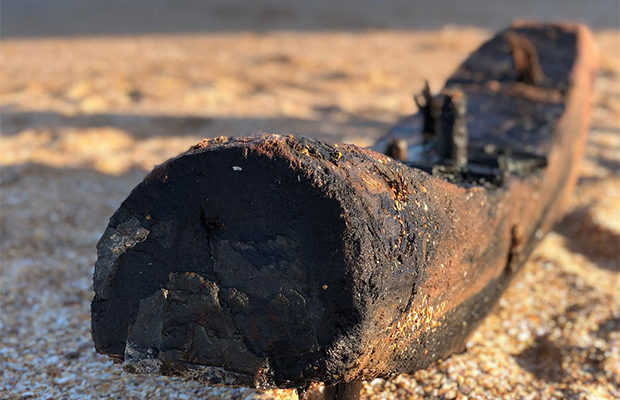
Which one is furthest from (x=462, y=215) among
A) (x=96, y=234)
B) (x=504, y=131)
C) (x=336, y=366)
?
(x=96, y=234)

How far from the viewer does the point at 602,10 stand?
10.5m

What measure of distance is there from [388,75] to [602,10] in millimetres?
5196

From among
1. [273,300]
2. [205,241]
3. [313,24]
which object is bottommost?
[273,300]

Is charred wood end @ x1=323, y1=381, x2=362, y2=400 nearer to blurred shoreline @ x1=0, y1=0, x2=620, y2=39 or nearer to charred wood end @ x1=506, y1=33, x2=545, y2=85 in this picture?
charred wood end @ x1=506, y1=33, x2=545, y2=85

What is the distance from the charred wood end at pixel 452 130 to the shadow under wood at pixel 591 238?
132 centimetres

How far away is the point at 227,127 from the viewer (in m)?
5.51

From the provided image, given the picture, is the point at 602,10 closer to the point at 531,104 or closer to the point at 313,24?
the point at 313,24

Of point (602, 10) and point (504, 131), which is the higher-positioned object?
point (602, 10)

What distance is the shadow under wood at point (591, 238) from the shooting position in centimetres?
363

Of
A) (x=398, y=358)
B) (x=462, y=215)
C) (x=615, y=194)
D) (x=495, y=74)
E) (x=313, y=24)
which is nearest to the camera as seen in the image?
(x=398, y=358)

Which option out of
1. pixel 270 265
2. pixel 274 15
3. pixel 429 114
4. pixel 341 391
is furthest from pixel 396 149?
pixel 274 15

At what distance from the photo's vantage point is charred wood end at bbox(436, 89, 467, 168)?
9.08ft

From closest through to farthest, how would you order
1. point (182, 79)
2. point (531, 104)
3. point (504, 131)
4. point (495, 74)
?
point (504, 131), point (531, 104), point (495, 74), point (182, 79)

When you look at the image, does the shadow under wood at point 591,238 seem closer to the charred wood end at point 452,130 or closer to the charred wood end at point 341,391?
the charred wood end at point 452,130
